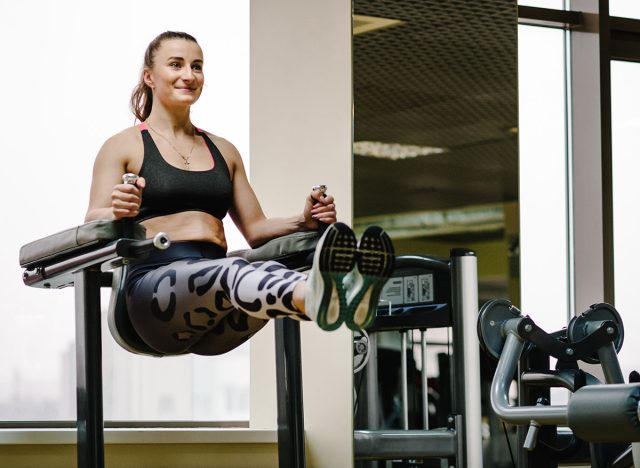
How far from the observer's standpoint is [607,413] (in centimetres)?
132

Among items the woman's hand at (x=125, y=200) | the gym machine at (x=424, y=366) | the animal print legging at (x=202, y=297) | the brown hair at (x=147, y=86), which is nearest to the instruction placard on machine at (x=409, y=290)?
the gym machine at (x=424, y=366)

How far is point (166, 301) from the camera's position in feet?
A: 7.30

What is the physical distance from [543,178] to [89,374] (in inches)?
60.2

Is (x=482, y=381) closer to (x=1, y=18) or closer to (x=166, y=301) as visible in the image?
(x=166, y=301)

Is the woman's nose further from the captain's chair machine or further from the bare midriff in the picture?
the captain's chair machine

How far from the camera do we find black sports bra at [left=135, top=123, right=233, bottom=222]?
2418 millimetres

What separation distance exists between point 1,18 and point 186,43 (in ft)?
3.09

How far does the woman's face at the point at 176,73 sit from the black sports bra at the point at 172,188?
113mm

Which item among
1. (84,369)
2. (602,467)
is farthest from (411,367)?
(84,369)

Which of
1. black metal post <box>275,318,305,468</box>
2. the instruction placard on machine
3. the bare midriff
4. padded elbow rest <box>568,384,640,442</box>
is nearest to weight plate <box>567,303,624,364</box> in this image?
the instruction placard on machine

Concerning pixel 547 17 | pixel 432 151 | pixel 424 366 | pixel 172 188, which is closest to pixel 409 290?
pixel 424 366

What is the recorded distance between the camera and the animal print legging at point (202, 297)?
1963mm

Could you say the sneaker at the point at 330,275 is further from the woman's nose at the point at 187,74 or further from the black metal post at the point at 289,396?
the woman's nose at the point at 187,74

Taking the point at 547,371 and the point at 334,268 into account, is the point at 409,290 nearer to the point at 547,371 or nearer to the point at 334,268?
the point at 547,371
